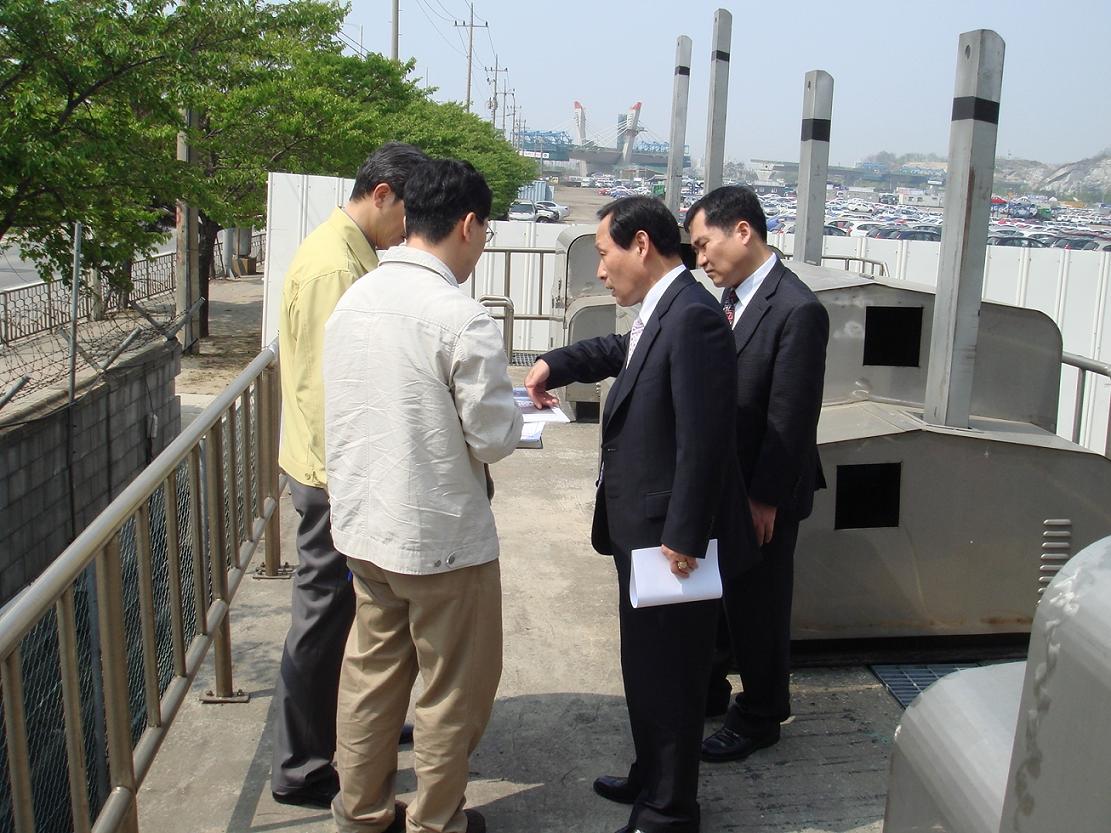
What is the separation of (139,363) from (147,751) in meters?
8.32

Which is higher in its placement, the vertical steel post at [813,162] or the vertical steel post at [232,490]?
the vertical steel post at [813,162]

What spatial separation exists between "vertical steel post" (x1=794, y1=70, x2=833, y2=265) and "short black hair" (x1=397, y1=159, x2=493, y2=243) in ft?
11.7

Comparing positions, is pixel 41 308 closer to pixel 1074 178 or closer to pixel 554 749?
pixel 554 749

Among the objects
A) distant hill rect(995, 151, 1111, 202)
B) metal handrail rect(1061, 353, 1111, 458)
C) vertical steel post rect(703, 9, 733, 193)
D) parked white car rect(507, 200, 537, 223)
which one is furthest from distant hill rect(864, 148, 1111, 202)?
parked white car rect(507, 200, 537, 223)

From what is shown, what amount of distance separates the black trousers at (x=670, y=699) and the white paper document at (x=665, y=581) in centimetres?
11

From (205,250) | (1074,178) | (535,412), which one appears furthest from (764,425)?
(205,250)

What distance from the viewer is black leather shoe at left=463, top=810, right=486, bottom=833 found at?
289 cm

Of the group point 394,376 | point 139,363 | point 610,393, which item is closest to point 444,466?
point 394,376

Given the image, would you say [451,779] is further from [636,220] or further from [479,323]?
[636,220]

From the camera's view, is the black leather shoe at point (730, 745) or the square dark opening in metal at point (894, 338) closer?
the black leather shoe at point (730, 745)

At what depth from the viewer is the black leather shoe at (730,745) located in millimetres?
3391

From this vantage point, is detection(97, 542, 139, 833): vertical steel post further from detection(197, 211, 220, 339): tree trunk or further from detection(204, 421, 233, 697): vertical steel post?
detection(197, 211, 220, 339): tree trunk

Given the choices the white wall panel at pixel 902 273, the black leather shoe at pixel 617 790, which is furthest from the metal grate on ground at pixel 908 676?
the white wall panel at pixel 902 273

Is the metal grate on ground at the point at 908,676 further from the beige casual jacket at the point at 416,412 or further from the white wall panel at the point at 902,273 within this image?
the white wall panel at the point at 902,273
